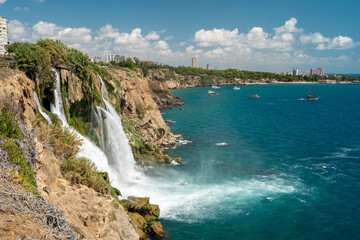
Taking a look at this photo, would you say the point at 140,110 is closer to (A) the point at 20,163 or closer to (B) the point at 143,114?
(B) the point at 143,114

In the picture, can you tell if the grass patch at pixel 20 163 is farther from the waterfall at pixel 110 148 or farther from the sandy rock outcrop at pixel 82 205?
the waterfall at pixel 110 148

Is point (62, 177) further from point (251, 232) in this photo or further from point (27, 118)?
point (251, 232)

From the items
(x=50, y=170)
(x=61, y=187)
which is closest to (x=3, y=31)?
(x=50, y=170)

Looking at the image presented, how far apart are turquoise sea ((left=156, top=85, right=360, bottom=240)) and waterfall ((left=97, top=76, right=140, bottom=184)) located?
2894mm

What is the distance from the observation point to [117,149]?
30422 mm

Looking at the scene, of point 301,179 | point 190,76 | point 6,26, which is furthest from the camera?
point 190,76

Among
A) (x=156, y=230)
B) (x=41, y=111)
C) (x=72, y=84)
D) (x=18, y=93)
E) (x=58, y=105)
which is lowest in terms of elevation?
(x=156, y=230)

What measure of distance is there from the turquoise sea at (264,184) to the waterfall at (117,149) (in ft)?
9.49

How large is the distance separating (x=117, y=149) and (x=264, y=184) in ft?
56.8

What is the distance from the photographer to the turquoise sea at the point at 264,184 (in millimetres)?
21438

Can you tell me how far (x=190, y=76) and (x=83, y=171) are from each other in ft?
611

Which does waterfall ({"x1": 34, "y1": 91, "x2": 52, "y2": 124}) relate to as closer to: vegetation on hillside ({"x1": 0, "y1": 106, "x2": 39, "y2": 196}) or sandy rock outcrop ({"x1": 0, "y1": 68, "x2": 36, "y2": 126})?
sandy rock outcrop ({"x1": 0, "y1": 68, "x2": 36, "y2": 126})

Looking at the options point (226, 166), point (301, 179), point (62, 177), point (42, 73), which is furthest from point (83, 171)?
point (301, 179)

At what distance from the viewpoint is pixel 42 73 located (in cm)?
2134
